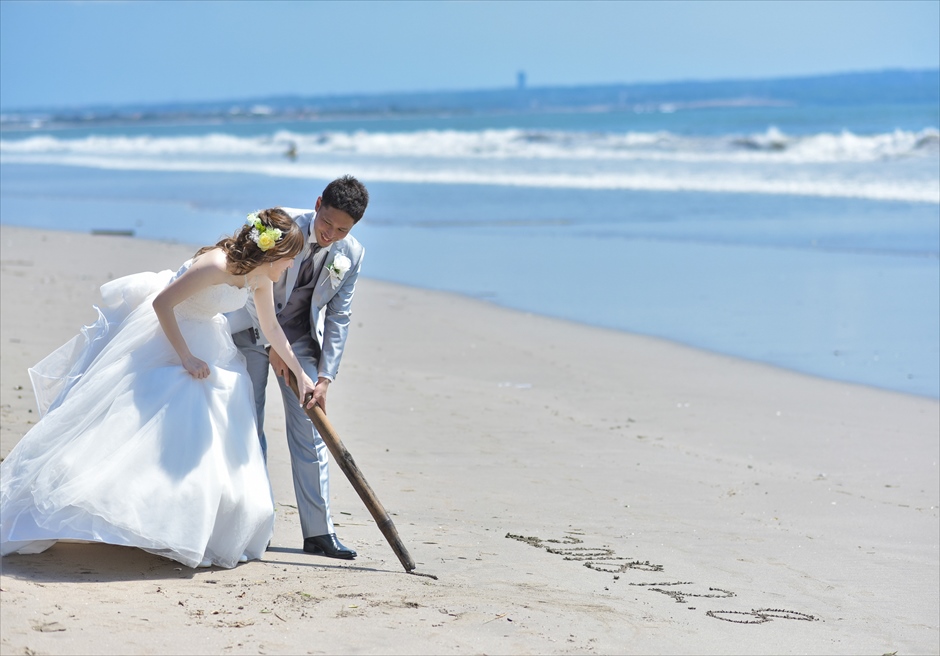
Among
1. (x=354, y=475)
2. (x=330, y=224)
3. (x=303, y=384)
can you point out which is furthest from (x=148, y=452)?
(x=330, y=224)

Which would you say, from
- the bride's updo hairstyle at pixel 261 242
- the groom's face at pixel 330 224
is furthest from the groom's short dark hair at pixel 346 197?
the bride's updo hairstyle at pixel 261 242

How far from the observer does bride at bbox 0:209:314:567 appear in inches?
160

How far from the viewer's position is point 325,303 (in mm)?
4879

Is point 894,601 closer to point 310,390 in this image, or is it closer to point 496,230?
point 310,390

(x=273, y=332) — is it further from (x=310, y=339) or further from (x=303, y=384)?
(x=310, y=339)

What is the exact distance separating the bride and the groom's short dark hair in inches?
7.4

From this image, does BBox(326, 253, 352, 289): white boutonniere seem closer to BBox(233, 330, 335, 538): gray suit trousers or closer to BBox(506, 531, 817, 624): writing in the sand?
BBox(233, 330, 335, 538): gray suit trousers

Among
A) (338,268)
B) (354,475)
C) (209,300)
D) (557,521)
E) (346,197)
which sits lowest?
(557,521)

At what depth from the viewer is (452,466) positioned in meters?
6.59

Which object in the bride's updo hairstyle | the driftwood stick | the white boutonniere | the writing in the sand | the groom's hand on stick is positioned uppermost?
the bride's updo hairstyle

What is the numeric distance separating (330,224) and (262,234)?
12.5 inches

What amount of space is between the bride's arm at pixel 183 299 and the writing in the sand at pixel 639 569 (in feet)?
6.33

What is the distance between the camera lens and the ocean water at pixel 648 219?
35.8ft

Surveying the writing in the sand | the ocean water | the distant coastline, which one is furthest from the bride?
the distant coastline
